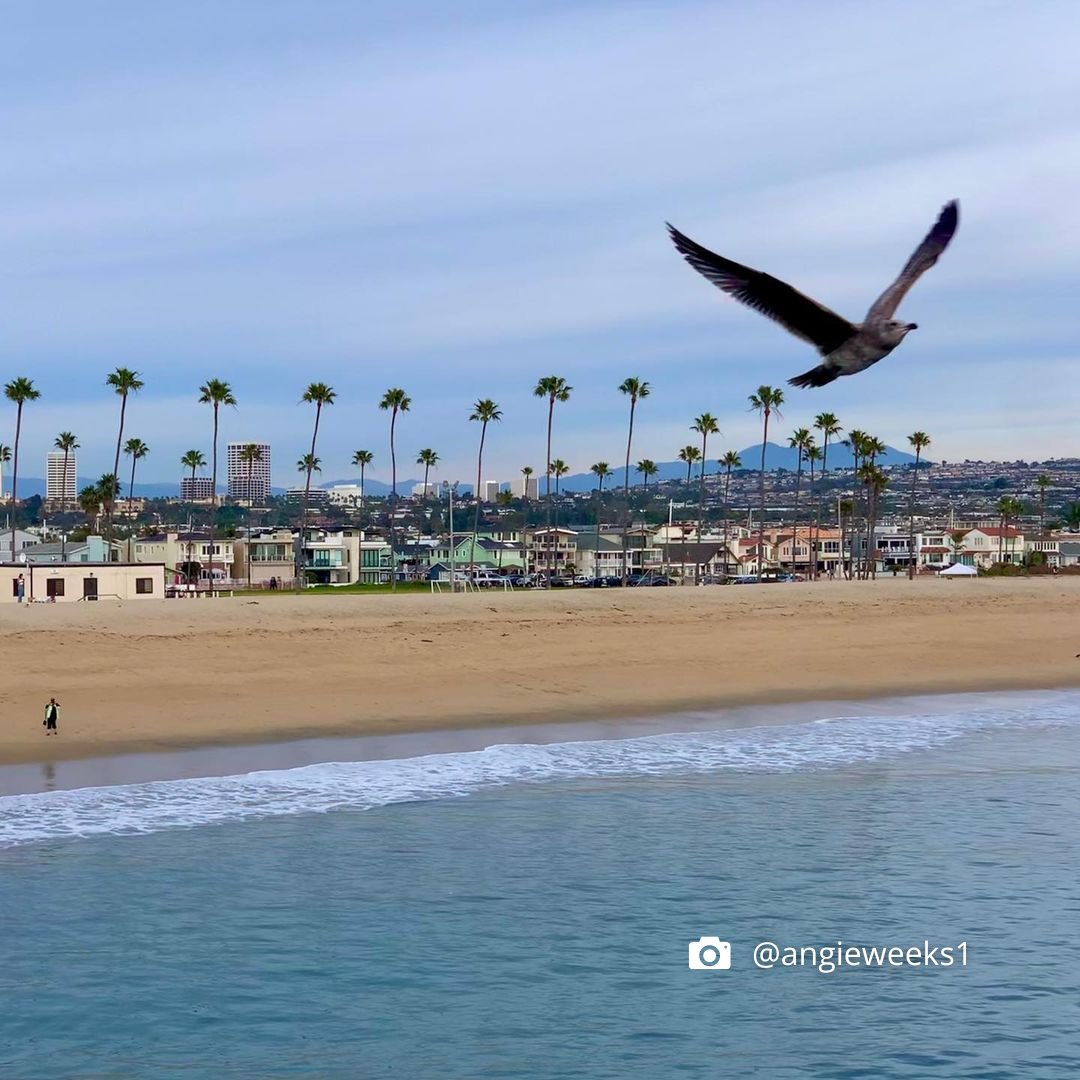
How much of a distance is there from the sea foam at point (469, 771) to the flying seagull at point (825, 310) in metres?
7.63

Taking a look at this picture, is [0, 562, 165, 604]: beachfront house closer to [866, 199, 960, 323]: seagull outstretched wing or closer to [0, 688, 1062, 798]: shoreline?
[0, 688, 1062, 798]: shoreline

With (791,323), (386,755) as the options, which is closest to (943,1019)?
(791,323)

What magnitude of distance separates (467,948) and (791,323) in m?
5.20

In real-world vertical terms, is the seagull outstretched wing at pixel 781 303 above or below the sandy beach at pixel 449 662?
above

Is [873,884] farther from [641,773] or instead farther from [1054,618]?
[1054,618]

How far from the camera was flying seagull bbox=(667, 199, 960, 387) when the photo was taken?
9.69 m

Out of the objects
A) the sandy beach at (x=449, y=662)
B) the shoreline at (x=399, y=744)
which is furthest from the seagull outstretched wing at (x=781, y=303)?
the sandy beach at (x=449, y=662)

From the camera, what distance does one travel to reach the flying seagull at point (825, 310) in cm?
969

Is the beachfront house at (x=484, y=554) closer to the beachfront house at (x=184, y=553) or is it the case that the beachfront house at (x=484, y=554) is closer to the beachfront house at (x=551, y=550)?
the beachfront house at (x=551, y=550)

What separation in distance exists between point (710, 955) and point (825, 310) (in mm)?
4806

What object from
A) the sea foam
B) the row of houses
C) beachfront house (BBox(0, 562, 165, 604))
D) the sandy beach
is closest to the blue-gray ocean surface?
the sea foam

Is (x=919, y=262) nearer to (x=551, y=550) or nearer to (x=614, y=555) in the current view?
(x=551, y=550)

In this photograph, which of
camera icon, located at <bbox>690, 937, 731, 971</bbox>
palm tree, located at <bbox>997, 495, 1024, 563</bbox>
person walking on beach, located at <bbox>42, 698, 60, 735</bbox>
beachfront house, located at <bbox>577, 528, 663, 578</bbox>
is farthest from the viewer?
palm tree, located at <bbox>997, 495, 1024, 563</bbox>

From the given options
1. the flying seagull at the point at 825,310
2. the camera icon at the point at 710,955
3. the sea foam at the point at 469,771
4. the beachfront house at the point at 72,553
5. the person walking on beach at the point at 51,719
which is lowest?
the camera icon at the point at 710,955
